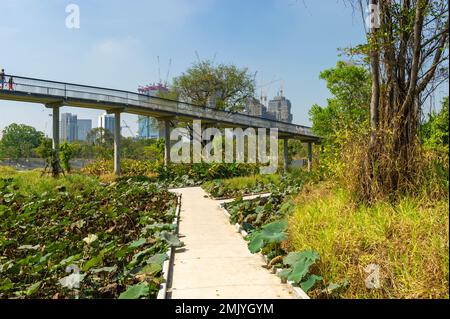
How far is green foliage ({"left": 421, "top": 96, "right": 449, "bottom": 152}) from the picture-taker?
556cm

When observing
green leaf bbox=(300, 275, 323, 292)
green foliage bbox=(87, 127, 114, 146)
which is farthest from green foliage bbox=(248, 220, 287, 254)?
green foliage bbox=(87, 127, 114, 146)

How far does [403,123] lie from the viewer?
601 centimetres

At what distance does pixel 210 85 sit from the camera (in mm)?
37719

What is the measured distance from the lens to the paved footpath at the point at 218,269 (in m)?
4.19

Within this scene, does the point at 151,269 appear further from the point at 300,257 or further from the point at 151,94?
the point at 151,94

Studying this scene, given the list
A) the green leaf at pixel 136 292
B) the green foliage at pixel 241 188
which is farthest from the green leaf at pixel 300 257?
the green foliage at pixel 241 188

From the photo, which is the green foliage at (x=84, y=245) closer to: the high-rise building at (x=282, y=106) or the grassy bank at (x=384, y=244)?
the grassy bank at (x=384, y=244)

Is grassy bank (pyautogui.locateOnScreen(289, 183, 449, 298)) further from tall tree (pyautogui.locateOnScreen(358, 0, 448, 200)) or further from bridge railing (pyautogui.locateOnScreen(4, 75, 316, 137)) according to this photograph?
bridge railing (pyautogui.locateOnScreen(4, 75, 316, 137))

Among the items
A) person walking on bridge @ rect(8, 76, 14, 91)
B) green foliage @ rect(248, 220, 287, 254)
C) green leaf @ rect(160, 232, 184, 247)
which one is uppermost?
person walking on bridge @ rect(8, 76, 14, 91)

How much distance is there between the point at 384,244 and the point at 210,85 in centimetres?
3441

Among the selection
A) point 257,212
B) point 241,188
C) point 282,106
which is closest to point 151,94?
point 241,188

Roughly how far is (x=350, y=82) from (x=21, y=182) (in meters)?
24.1

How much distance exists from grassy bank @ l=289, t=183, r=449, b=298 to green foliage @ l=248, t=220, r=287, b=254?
0.71 ft
